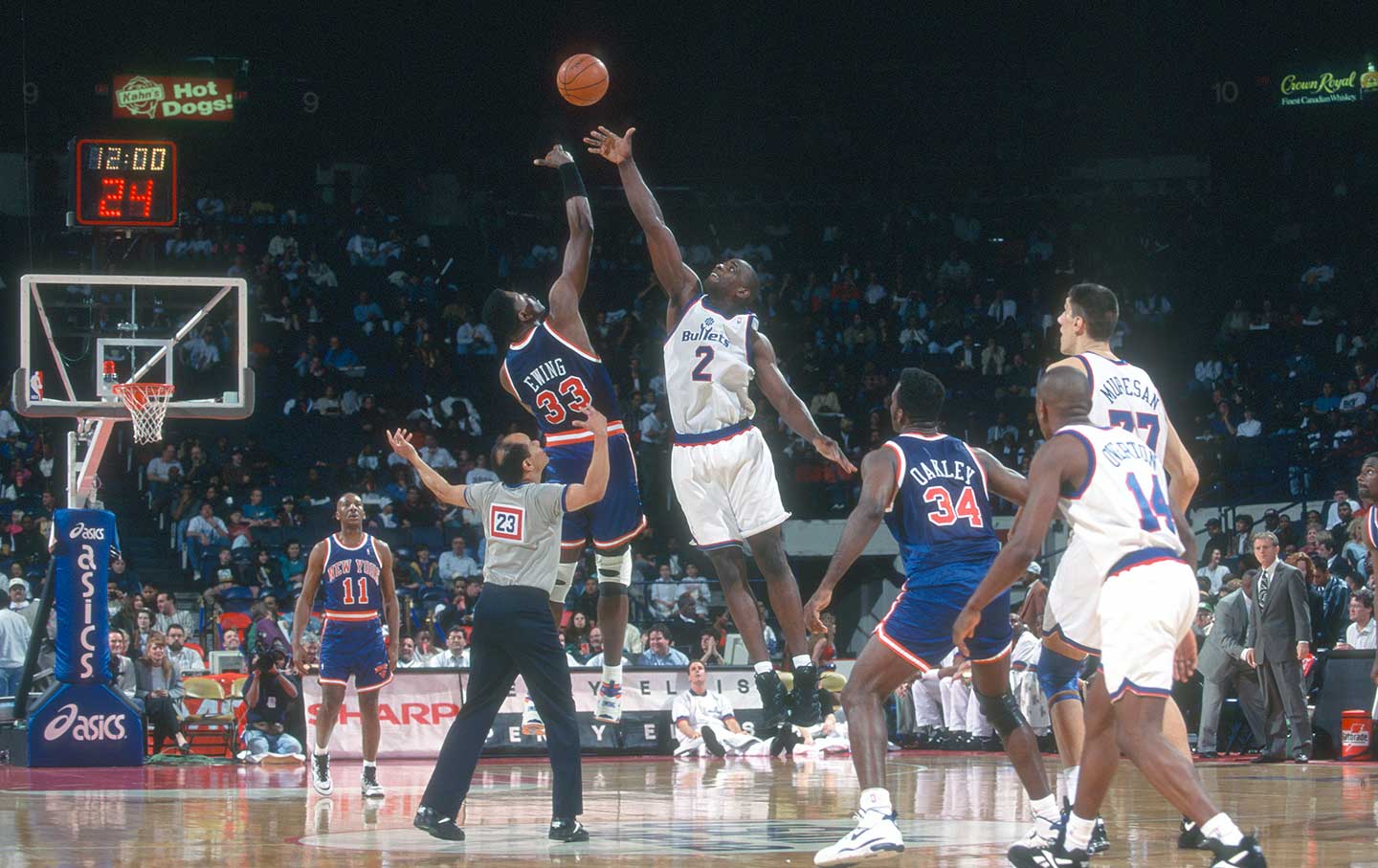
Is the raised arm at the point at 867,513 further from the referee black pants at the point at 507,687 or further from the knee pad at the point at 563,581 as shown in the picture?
the knee pad at the point at 563,581

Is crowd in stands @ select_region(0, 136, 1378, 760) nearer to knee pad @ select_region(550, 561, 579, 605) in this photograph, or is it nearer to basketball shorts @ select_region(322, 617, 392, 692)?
basketball shorts @ select_region(322, 617, 392, 692)

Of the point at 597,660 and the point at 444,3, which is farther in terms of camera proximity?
the point at 444,3

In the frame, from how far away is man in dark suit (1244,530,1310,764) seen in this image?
15031 millimetres

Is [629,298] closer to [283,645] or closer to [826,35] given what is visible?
[826,35]

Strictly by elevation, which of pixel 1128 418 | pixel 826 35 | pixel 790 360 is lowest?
pixel 1128 418

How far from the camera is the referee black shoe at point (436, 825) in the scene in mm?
7703

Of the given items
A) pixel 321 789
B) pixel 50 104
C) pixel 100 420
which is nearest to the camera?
pixel 321 789

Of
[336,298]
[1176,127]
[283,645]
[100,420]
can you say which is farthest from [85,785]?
[1176,127]

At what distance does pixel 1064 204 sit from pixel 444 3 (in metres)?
12.5

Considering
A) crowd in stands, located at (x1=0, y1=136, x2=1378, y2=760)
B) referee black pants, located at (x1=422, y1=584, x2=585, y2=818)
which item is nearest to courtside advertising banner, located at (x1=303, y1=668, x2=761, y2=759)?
crowd in stands, located at (x1=0, y1=136, x2=1378, y2=760)

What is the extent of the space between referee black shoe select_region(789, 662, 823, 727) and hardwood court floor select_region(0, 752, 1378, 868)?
550 mm

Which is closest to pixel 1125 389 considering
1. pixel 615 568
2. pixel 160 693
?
pixel 615 568

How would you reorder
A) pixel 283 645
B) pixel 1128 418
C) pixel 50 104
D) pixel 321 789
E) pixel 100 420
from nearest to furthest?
pixel 1128 418 < pixel 321 789 < pixel 100 420 < pixel 283 645 < pixel 50 104

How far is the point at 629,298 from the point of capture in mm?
29359
